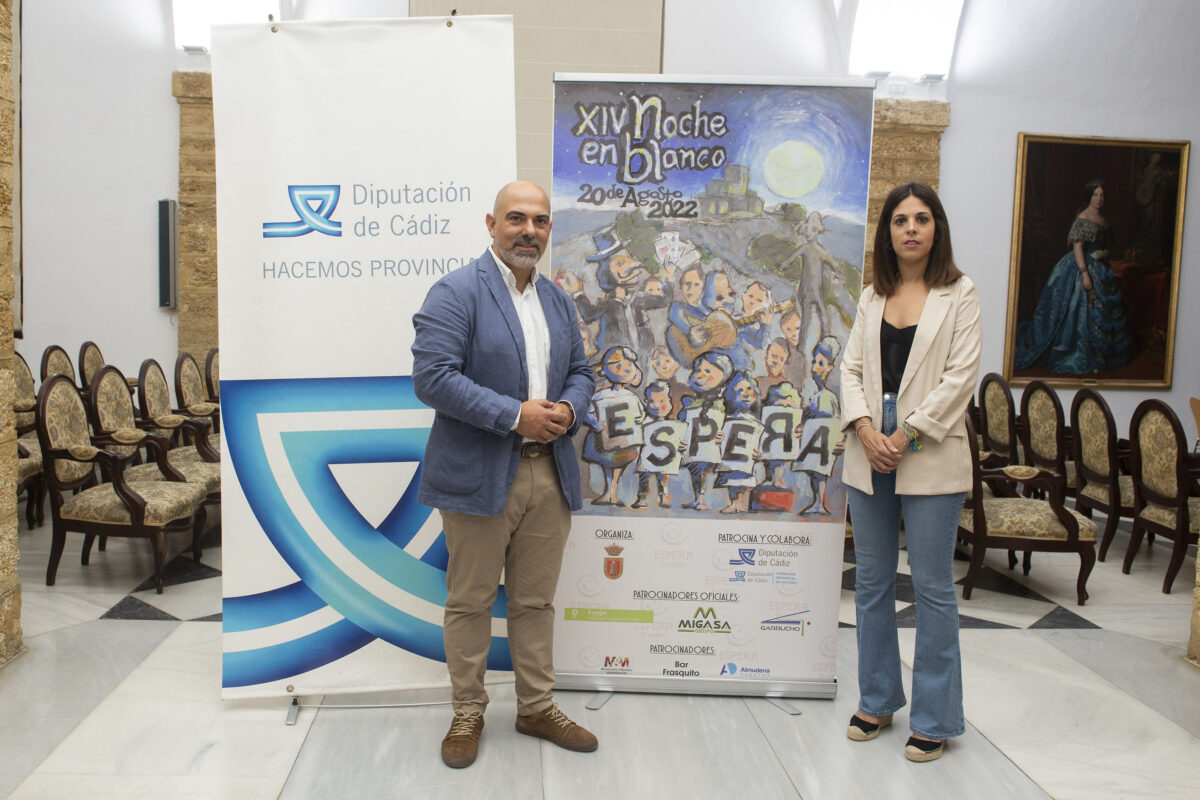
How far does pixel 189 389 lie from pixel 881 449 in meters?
5.15

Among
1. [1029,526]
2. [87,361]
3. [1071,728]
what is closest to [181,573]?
[87,361]

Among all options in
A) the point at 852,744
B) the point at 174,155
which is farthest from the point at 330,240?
the point at 174,155

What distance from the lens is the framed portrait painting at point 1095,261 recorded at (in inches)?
296

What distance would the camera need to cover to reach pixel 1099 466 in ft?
15.1

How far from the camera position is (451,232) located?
8.47 ft

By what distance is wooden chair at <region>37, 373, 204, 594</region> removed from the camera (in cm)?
379

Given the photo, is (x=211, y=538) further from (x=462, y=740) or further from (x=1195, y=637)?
(x=1195, y=637)

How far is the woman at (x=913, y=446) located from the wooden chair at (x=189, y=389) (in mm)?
4377

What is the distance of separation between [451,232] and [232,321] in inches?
27.9

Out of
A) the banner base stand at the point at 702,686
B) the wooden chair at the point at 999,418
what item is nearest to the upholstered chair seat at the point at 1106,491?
the wooden chair at the point at 999,418

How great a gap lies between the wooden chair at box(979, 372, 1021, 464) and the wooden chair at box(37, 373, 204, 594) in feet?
14.5

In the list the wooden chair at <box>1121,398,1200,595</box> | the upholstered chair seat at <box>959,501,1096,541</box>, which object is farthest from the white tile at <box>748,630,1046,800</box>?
the wooden chair at <box>1121,398,1200,595</box>

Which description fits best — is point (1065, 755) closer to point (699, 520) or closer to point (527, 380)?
point (699, 520)

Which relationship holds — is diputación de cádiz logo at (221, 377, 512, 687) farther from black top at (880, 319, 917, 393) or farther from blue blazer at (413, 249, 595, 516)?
black top at (880, 319, 917, 393)
